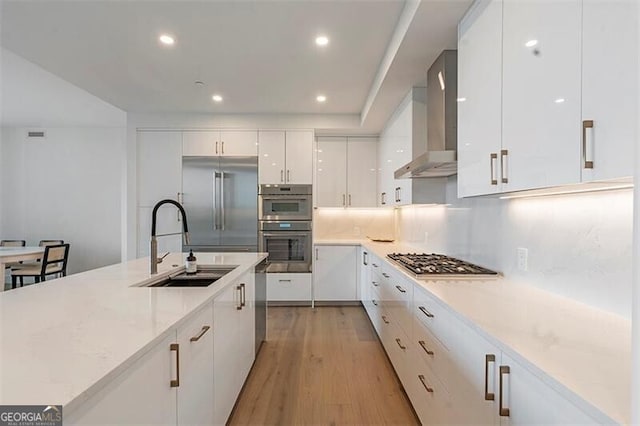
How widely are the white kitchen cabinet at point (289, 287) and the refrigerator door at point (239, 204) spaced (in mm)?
530

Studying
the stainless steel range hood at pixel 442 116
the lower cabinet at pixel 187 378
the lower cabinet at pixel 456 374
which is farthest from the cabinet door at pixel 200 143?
the lower cabinet at pixel 456 374

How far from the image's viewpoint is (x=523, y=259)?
1.78m

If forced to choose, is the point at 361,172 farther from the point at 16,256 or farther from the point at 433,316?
the point at 16,256

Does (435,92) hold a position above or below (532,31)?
above

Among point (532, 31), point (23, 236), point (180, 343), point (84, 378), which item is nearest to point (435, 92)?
point (532, 31)

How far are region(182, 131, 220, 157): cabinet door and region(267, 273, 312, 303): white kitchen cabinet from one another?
1.94 metres

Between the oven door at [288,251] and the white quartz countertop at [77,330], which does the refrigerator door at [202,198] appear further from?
the white quartz countertop at [77,330]

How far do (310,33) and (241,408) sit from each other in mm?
2732

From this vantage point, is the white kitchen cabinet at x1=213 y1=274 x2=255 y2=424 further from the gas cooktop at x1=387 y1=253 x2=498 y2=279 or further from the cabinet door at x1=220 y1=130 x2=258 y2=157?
the cabinet door at x1=220 y1=130 x2=258 y2=157

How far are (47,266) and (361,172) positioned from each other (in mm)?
4829

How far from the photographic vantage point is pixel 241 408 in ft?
7.20

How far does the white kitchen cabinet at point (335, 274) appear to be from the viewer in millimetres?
4566

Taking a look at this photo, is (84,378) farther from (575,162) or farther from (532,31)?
(532,31)

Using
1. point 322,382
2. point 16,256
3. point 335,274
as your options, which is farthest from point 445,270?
point 16,256
